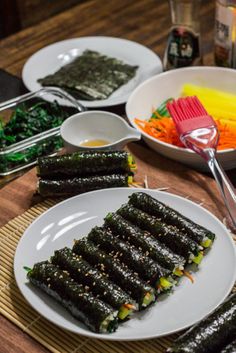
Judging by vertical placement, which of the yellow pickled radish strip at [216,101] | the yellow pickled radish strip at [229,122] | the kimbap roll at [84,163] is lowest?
the yellow pickled radish strip at [229,122]

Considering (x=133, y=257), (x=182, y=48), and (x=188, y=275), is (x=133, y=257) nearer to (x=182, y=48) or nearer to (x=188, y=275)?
(x=188, y=275)

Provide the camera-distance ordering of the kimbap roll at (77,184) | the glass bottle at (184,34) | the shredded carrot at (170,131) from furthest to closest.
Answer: the glass bottle at (184,34)
the shredded carrot at (170,131)
the kimbap roll at (77,184)

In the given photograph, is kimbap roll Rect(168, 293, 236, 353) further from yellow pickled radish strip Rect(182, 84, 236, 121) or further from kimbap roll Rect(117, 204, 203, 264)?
yellow pickled radish strip Rect(182, 84, 236, 121)

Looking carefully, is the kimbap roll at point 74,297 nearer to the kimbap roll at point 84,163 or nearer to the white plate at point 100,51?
the kimbap roll at point 84,163

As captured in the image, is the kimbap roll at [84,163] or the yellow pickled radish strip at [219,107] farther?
the yellow pickled radish strip at [219,107]

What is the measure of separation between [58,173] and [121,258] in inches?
17.1

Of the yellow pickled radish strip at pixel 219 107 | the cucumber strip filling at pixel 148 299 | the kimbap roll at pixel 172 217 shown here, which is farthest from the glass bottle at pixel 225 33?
the cucumber strip filling at pixel 148 299

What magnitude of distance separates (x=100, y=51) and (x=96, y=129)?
764 mm

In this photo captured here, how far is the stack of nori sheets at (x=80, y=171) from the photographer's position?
6.00 feet

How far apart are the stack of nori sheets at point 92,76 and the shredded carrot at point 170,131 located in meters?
0.34

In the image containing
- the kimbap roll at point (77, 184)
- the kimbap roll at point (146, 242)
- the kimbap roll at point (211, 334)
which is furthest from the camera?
the kimbap roll at point (77, 184)

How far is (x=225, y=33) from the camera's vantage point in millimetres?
2311


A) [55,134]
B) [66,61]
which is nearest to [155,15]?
[66,61]

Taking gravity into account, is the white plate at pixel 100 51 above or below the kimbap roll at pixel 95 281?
below
